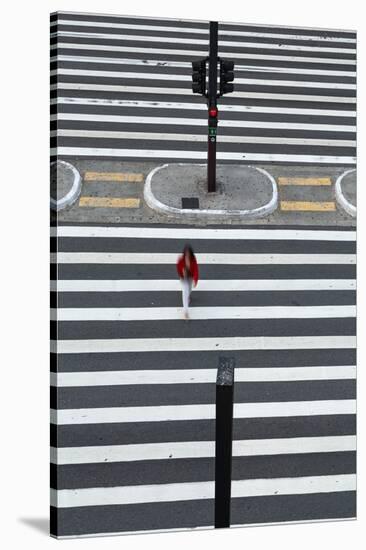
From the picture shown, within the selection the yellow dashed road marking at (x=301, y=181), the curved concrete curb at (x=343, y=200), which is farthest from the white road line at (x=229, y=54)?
the yellow dashed road marking at (x=301, y=181)

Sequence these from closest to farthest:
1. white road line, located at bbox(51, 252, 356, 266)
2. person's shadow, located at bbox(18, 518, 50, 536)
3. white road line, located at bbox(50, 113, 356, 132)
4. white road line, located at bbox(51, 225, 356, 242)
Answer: person's shadow, located at bbox(18, 518, 50, 536) → white road line, located at bbox(51, 252, 356, 266) → white road line, located at bbox(51, 225, 356, 242) → white road line, located at bbox(50, 113, 356, 132)

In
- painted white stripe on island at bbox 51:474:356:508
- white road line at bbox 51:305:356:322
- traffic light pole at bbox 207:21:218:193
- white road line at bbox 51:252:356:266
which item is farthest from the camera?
traffic light pole at bbox 207:21:218:193

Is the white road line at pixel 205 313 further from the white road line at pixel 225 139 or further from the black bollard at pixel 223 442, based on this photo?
the white road line at pixel 225 139

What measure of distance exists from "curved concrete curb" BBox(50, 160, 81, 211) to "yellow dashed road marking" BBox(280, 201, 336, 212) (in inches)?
125

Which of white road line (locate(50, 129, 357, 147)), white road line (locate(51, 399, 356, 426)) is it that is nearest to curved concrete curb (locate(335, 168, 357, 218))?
white road line (locate(50, 129, 357, 147))

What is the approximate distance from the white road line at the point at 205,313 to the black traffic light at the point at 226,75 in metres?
3.30

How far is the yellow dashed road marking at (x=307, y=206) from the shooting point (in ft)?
34.8

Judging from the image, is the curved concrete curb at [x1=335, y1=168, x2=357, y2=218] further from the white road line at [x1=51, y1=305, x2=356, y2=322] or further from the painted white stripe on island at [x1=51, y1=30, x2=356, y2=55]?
the painted white stripe on island at [x1=51, y1=30, x2=356, y2=55]

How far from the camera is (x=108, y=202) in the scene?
33.4 ft

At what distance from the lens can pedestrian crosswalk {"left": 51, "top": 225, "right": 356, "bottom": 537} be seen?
948 centimetres

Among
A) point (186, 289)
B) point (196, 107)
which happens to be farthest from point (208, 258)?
point (196, 107)

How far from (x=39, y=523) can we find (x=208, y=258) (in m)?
4.51

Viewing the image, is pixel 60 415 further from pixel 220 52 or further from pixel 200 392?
pixel 220 52

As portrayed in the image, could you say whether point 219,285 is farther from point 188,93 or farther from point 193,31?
point 193,31
